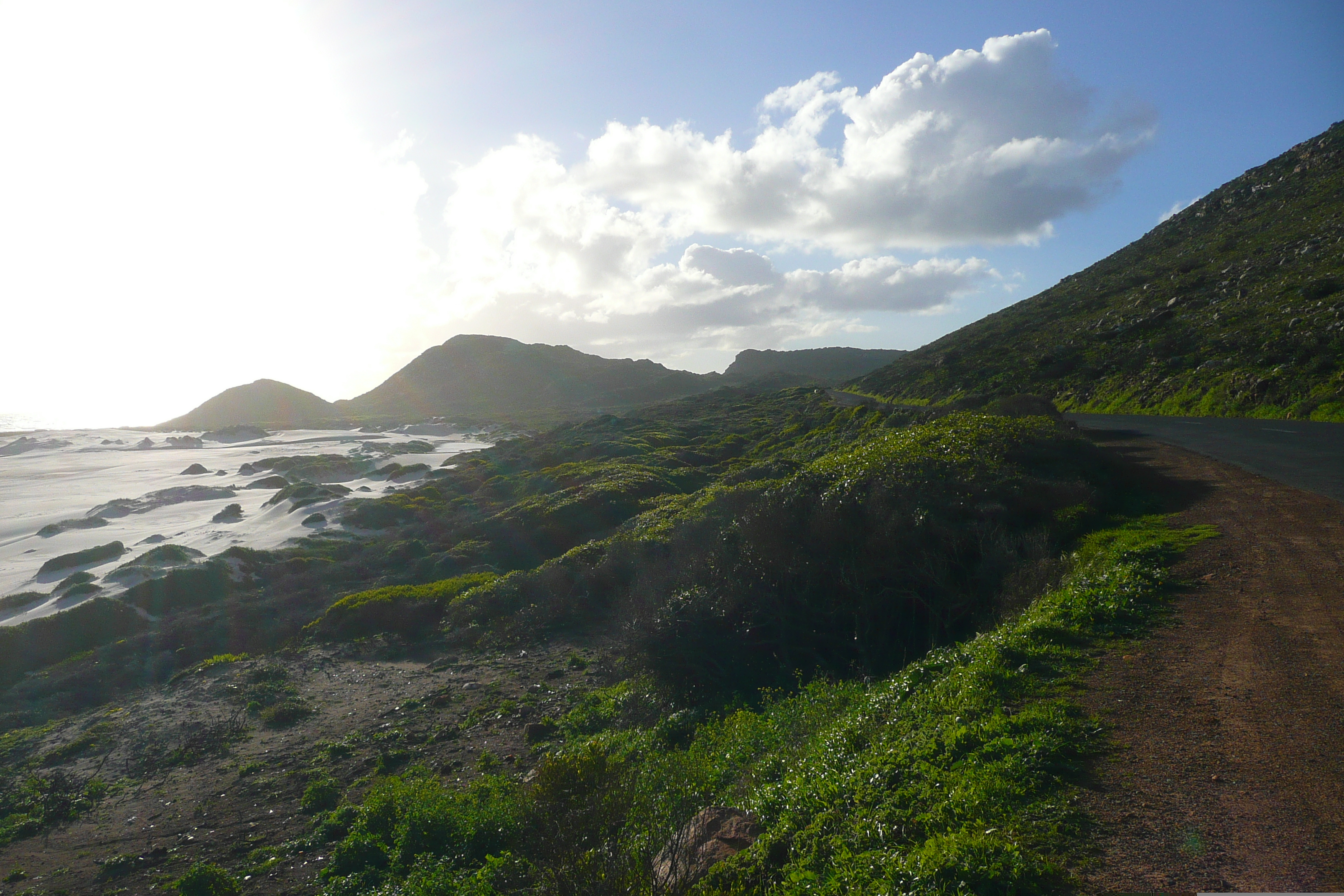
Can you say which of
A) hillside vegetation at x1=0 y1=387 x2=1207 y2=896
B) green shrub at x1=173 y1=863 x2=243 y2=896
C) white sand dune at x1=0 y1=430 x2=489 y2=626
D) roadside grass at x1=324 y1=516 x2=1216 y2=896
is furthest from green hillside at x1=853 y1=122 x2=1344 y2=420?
white sand dune at x1=0 y1=430 x2=489 y2=626

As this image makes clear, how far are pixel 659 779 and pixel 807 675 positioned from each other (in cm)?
479

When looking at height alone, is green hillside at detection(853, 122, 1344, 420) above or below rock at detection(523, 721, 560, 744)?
above

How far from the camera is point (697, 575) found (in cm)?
1468

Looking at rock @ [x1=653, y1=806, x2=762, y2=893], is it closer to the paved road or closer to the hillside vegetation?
the hillside vegetation

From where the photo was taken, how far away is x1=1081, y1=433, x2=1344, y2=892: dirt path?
411 cm

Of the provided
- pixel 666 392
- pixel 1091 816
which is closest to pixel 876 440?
pixel 1091 816

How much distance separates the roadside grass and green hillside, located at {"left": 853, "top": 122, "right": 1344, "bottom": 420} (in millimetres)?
20423

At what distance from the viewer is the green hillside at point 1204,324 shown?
82.0 feet

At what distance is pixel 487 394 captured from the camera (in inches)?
6978

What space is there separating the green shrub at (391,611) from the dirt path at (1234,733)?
62.5 feet

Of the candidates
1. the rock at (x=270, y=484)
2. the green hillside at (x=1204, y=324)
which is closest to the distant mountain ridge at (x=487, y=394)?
the rock at (x=270, y=484)

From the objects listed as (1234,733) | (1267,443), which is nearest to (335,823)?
(1234,733)

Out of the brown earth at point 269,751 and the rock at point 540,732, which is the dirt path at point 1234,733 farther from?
the rock at point 540,732

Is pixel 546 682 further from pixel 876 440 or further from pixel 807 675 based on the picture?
pixel 876 440
